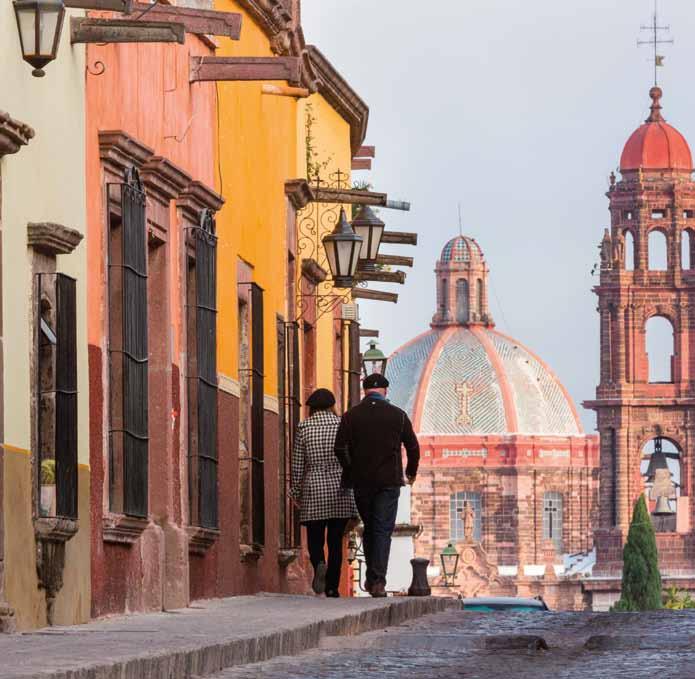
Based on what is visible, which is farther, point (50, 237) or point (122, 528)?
point (122, 528)

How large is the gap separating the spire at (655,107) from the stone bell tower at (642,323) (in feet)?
0.30

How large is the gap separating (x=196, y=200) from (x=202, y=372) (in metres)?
1.07

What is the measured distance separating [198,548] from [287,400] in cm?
564

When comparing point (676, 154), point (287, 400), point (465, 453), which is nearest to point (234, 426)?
point (287, 400)

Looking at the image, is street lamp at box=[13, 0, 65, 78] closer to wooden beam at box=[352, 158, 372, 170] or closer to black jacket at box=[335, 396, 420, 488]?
black jacket at box=[335, 396, 420, 488]

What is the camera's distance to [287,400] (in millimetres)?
24000

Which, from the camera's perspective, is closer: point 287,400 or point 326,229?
point 287,400

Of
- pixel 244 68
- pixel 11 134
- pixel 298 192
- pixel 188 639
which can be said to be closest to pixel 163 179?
pixel 244 68

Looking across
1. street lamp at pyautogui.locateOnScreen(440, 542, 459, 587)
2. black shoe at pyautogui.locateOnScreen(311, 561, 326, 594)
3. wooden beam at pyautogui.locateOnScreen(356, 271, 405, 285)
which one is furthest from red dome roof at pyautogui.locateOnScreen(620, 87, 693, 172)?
black shoe at pyautogui.locateOnScreen(311, 561, 326, 594)

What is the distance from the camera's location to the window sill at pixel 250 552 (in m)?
20.8

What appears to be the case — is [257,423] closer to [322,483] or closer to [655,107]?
[322,483]

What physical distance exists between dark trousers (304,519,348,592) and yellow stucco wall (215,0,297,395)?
1428mm

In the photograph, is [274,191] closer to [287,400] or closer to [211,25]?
[287,400]

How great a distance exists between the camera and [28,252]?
14055 mm
